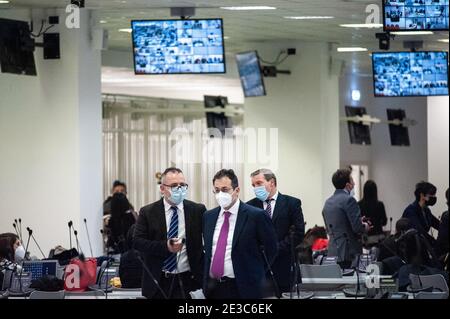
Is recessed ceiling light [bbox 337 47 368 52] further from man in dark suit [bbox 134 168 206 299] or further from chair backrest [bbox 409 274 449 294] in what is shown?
man in dark suit [bbox 134 168 206 299]

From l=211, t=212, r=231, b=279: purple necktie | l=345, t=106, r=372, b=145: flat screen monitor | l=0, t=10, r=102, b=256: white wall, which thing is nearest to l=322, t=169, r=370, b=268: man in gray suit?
l=0, t=10, r=102, b=256: white wall

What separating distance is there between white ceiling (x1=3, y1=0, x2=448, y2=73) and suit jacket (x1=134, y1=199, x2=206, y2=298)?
614 centimetres

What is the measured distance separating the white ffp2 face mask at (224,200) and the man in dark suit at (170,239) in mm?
322

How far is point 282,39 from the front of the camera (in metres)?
21.5

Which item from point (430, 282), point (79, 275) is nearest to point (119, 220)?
point (79, 275)

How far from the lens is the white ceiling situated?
53.5ft

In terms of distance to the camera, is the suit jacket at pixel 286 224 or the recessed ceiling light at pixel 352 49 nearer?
the suit jacket at pixel 286 224

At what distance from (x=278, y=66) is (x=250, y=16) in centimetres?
399

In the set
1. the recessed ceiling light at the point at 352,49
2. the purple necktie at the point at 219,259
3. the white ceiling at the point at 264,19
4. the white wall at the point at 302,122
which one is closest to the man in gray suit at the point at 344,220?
the white ceiling at the point at 264,19

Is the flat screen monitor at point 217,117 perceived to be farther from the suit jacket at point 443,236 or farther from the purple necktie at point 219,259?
the purple necktie at point 219,259

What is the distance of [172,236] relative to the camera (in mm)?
10078

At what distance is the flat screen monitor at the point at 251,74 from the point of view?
68.7 ft

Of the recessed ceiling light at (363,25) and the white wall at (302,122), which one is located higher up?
the recessed ceiling light at (363,25)
